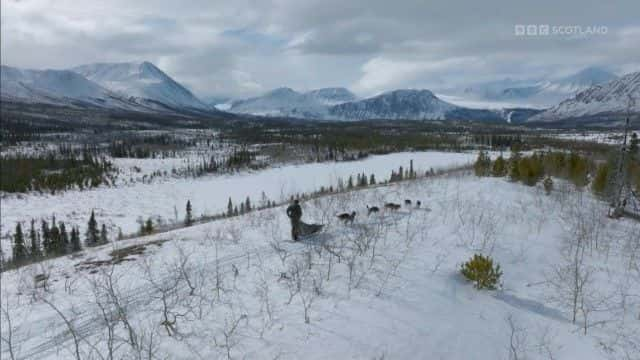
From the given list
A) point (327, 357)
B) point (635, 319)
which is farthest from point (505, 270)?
point (327, 357)

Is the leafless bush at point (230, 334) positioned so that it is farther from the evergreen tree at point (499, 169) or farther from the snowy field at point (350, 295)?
the evergreen tree at point (499, 169)

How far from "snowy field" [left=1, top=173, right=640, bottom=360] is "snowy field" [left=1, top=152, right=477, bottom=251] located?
7708 cm

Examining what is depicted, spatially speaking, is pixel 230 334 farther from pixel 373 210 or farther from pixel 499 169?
pixel 499 169

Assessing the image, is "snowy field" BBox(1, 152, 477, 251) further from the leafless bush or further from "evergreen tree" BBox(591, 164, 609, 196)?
the leafless bush

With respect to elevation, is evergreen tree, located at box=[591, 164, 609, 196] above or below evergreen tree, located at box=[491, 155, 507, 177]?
below

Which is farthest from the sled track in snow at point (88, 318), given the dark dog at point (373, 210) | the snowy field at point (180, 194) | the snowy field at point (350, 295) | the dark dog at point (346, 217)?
the snowy field at point (180, 194)

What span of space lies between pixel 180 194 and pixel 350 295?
118550 millimetres

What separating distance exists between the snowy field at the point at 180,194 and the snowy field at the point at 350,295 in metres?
77.1

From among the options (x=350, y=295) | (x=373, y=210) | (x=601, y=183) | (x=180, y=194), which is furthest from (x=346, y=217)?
(x=180, y=194)

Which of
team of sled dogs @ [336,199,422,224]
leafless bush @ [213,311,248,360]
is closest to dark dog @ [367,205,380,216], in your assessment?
team of sled dogs @ [336,199,422,224]

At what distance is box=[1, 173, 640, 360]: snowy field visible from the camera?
631 cm

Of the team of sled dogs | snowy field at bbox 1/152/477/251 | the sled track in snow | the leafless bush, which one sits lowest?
snowy field at bbox 1/152/477/251

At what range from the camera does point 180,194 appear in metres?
120

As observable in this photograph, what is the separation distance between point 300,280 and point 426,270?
101 inches
